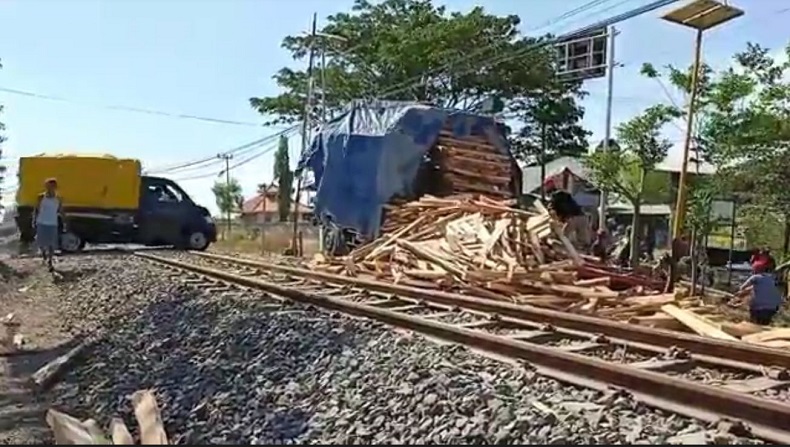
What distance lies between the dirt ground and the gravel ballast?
0.36m

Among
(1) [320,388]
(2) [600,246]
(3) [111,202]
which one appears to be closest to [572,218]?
(2) [600,246]

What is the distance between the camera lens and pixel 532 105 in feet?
127

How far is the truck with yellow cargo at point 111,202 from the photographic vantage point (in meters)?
24.1

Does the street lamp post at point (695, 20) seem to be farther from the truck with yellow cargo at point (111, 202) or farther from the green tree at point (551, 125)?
the green tree at point (551, 125)

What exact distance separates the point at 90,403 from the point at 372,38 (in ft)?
114

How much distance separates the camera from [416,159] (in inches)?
653

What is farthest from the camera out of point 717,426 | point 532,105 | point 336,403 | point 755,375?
point 532,105

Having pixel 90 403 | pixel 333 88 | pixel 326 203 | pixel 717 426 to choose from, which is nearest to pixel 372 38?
pixel 333 88

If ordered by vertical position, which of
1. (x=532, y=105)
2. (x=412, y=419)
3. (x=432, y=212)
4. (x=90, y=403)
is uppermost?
(x=532, y=105)

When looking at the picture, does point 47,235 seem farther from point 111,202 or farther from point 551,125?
point 551,125

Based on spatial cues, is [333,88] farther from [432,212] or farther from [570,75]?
[432,212]

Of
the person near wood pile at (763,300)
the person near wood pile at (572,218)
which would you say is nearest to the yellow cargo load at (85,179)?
the person near wood pile at (572,218)

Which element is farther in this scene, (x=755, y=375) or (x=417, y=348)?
(x=417, y=348)

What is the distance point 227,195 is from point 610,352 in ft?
271
